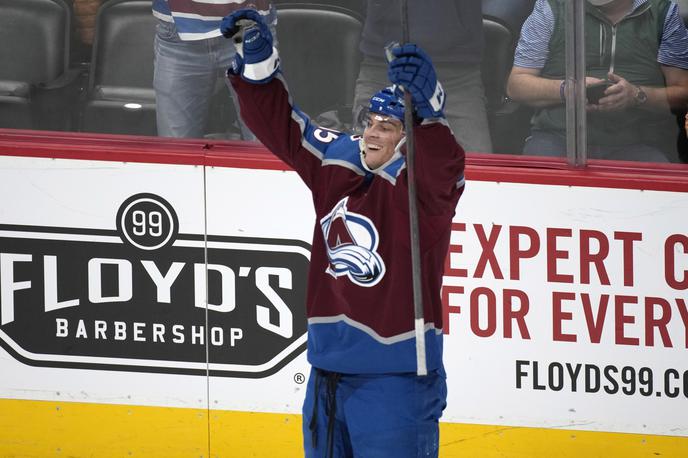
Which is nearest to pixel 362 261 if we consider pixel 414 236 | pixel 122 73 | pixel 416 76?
pixel 414 236

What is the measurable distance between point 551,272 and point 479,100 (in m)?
0.55

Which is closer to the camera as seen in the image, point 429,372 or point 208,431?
point 429,372

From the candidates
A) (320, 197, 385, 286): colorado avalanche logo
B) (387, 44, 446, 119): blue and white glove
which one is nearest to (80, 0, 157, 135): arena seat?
(320, 197, 385, 286): colorado avalanche logo

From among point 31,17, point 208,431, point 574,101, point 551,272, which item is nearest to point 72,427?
point 208,431

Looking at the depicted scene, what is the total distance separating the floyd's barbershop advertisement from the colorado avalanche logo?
0.73 metres

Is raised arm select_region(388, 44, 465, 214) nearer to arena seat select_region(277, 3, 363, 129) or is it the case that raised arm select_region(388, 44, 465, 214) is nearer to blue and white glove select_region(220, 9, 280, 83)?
blue and white glove select_region(220, 9, 280, 83)

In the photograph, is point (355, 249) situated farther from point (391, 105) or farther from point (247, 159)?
point (247, 159)

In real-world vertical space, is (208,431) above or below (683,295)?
below

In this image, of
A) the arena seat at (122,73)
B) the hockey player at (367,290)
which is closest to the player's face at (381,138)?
the hockey player at (367,290)

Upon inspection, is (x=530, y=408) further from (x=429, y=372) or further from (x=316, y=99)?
(x=316, y=99)

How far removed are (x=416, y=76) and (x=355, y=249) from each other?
20.7 inches

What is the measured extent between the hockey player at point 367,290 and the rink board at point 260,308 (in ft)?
2.27

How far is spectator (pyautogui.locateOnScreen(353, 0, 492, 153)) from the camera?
13.0ft

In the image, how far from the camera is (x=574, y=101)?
3.98 metres
